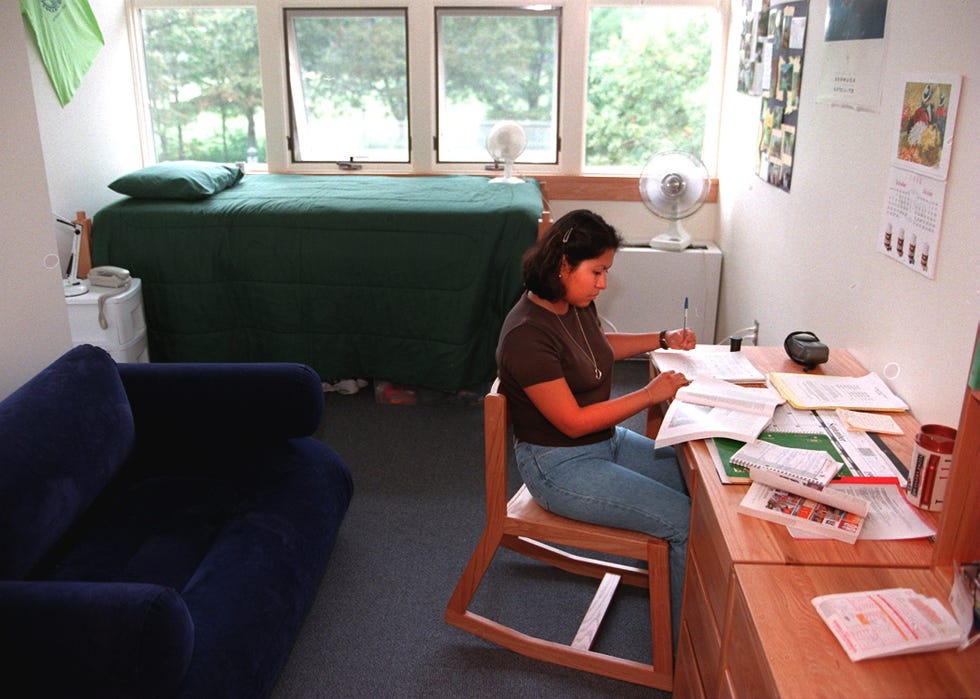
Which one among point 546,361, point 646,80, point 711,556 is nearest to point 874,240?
point 546,361

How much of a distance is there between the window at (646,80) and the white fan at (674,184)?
0.67m

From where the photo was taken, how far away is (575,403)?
2059 mm

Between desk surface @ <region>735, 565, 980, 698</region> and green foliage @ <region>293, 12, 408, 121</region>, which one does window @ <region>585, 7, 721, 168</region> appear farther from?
desk surface @ <region>735, 565, 980, 698</region>

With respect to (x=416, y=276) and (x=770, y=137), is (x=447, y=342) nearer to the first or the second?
(x=416, y=276)

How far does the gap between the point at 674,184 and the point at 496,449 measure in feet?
7.86

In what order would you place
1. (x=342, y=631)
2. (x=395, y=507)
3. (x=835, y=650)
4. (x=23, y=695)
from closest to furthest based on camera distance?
(x=835, y=650)
(x=23, y=695)
(x=342, y=631)
(x=395, y=507)

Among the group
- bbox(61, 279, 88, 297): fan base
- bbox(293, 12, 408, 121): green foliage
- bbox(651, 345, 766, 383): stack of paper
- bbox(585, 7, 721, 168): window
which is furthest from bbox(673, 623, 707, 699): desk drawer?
bbox(293, 12, 408, 121): green foliage

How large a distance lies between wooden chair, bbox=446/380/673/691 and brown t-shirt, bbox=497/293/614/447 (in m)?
0.05

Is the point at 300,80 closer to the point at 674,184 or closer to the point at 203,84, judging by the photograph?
the point at 203,84

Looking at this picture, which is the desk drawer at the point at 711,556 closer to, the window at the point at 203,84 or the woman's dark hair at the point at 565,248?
the woman's dark hair at the point at 565,248

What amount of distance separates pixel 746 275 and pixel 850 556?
2.49 meters

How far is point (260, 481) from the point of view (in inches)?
92.6

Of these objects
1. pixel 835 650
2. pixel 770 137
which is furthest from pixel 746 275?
pixel 835 650

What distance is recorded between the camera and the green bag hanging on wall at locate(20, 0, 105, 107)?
12.9 ft
